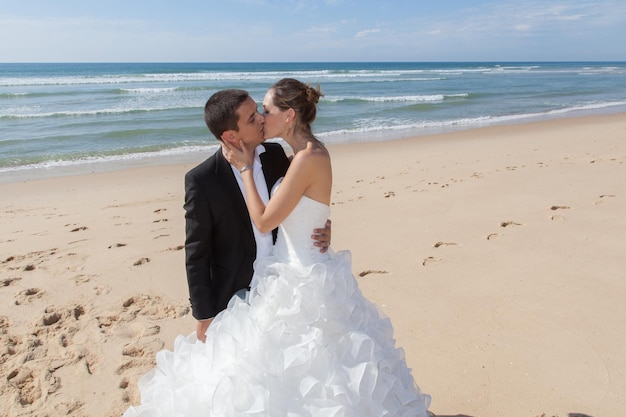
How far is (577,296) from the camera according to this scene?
172 inches

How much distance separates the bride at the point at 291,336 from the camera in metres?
2.29

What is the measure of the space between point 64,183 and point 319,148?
9037mm

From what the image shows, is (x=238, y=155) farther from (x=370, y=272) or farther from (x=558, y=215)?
→ (x=558, y=215)

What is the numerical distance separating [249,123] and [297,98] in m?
0.29

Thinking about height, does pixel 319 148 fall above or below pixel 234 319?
above

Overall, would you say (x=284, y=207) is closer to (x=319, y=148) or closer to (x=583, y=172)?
(x=319, y=148)

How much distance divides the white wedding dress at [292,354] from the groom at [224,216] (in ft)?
0.45

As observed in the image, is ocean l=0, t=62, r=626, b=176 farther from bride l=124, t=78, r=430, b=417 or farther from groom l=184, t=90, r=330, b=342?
bride l=124, t=78, r=430, b=417

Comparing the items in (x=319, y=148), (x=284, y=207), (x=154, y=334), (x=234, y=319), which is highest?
(x=319, y=148)

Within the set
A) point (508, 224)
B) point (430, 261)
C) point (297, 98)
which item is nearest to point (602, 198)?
point (508, 224)

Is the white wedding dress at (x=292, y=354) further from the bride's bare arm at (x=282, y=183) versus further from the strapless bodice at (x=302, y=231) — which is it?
the bride's bare arm at (x=282, y=183)

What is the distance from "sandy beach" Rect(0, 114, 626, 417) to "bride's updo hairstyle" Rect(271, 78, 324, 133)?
80.2 inches

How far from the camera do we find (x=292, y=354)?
2324 millimetres

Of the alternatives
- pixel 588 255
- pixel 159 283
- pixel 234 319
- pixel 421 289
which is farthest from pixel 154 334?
pixel 588 255
